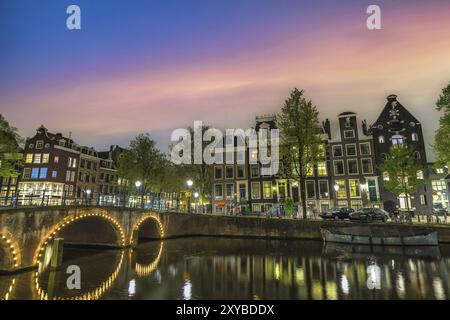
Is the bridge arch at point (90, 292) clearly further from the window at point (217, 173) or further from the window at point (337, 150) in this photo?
the window at point (337, 150)

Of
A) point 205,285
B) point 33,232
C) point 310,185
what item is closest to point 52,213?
point 33,232

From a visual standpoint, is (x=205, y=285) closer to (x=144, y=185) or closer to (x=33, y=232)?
(x=33, y=232)

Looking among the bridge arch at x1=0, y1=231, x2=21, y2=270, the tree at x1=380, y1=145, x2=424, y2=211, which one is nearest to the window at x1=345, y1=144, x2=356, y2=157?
the tree at x1=380, y1=145, x2=424, y2=211

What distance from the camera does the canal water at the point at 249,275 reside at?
14.3 m

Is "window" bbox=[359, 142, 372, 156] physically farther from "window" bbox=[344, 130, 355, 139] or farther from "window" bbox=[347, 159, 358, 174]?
"window" bbox=[344, 130, 355, 139]

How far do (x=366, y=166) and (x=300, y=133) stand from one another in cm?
1988

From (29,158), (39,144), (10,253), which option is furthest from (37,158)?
(10,253)

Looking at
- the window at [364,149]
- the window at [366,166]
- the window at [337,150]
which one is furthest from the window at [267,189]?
the window at [364,149]

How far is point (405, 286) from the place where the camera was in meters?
15.1

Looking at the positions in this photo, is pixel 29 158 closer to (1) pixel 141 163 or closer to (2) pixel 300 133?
(1) pixel 141 163

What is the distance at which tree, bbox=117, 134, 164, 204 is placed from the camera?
44719 mm

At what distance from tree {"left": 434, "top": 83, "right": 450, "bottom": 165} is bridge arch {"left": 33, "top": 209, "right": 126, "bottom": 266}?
1405 inches

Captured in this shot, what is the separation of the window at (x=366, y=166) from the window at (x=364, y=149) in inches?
50.5

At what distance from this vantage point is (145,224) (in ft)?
131
